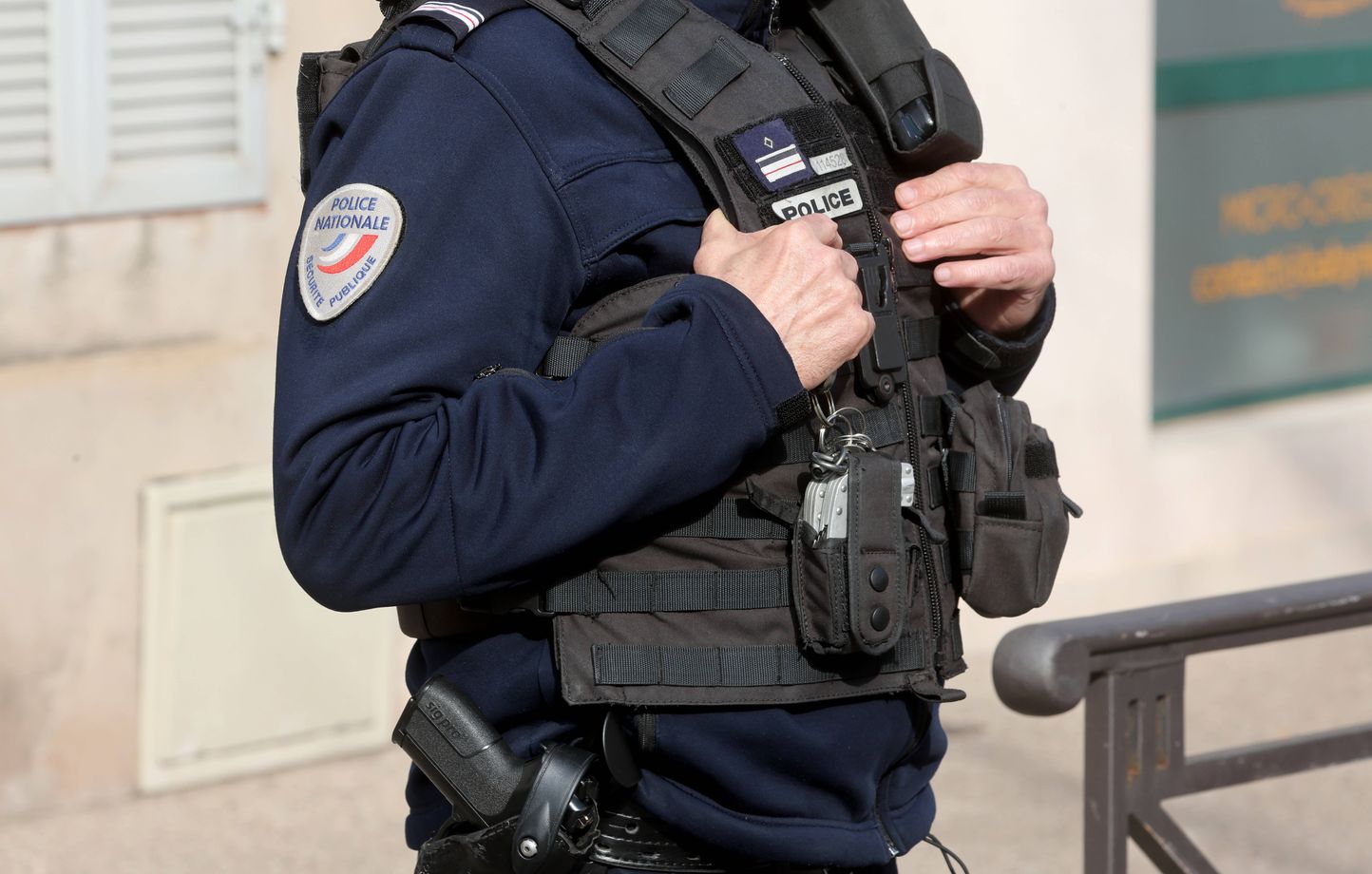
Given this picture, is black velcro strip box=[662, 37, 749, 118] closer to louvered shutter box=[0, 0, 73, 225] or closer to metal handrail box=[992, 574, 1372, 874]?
metal handrail box=[992, 574, 1372, 874]

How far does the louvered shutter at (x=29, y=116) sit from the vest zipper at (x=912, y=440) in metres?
2.41

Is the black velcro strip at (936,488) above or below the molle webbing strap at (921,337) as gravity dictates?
below

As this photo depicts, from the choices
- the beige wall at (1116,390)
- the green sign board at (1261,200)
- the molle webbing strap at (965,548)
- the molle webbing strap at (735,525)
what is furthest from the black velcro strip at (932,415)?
the green sign board at (1261,200)

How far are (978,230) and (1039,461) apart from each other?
11.2 inches

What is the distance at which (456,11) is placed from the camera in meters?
1.62

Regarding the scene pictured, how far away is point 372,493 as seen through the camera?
59.7 inches

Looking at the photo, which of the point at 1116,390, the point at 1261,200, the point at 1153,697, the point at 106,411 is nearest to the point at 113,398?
the point at 106,411

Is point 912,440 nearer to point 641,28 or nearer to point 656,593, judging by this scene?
point 656,593

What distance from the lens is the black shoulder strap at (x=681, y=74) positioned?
1653 mm

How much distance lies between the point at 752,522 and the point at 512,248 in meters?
0.36

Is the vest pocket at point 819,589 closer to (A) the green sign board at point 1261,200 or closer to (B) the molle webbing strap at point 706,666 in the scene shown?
(B) the molle webbing strap at point 706,666

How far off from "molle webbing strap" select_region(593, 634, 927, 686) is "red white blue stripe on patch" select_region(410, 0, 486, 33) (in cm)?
58

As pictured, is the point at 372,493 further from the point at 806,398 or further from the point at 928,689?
the point at 928,689

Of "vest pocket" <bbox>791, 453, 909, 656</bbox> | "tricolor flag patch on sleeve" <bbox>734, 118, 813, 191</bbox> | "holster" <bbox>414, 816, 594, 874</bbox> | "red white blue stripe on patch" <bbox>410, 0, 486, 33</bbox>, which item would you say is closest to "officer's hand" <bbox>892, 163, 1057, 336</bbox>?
"tricolor flag patch on sleeve" <bbox>734, 118, 813, 191</bbox>
